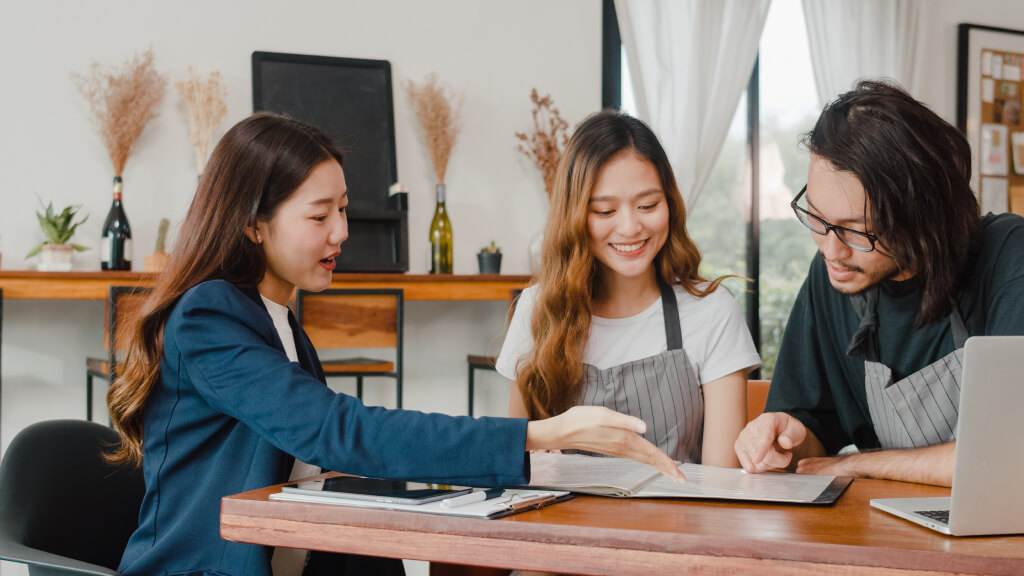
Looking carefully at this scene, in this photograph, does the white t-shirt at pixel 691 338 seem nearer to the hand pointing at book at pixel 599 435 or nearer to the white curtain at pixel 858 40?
the hand pointing at book at pixel 599 435

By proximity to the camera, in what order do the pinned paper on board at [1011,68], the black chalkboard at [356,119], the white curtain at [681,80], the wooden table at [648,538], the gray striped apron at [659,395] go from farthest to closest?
the pinned paper on board at [1011,68] < the white curtain at [681,80] < the black chalkboard at [356,119] < the gray striped apron at [659,395] < the wooden table at [648,538]

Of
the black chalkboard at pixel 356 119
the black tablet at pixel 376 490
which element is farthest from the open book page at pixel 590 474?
the black chalkboard at pixel 356 119

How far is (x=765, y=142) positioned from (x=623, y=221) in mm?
3266

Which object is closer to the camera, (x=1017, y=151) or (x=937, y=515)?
(x=937, y=515)

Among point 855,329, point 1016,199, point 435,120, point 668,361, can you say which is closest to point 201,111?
point 435,120

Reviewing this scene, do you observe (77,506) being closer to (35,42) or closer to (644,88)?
(35,42)

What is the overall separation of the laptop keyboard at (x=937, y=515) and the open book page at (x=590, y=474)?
317mm

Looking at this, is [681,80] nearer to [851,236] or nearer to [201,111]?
[201,111]

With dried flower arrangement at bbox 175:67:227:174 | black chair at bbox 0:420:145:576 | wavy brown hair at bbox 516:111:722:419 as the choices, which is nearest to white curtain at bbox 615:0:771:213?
dried flower arrangement at bbox 175:67:227:174

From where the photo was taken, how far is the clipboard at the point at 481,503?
0.98 m

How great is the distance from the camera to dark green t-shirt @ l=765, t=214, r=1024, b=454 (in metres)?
1.41

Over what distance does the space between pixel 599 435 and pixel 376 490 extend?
279mm

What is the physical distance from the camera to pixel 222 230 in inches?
54.2

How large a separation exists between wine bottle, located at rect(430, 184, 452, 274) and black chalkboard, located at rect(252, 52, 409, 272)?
0.19 metres
